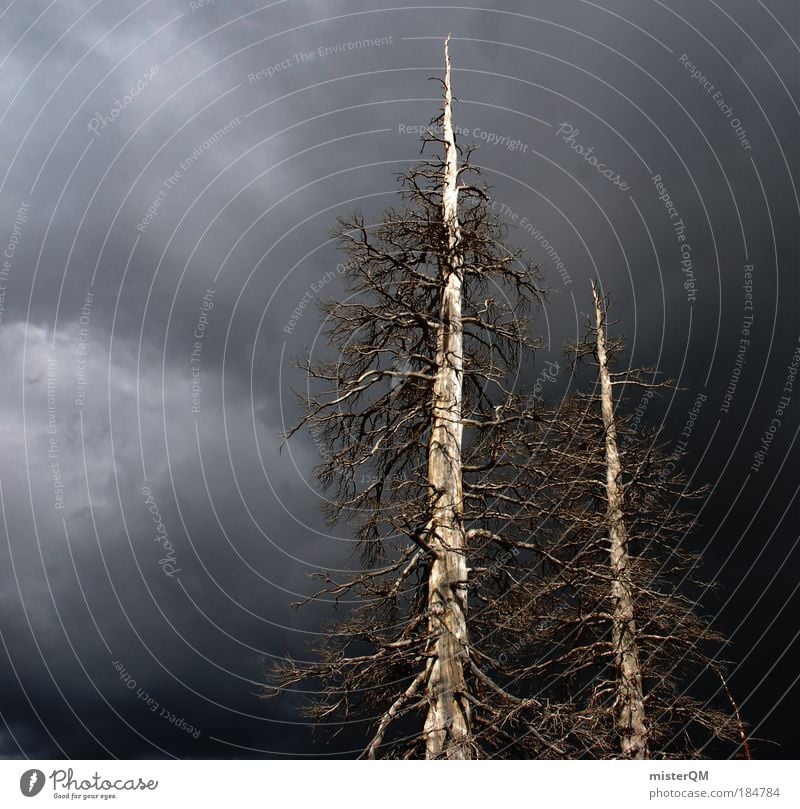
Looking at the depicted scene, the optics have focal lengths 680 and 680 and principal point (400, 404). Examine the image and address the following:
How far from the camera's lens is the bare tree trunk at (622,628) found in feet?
40.2

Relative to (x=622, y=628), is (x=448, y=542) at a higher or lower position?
higher

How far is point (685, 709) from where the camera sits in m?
13.1

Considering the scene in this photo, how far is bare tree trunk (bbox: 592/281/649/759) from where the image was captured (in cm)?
1225

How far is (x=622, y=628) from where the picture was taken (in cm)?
1314

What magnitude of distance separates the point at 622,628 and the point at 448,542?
6438 millimetres
